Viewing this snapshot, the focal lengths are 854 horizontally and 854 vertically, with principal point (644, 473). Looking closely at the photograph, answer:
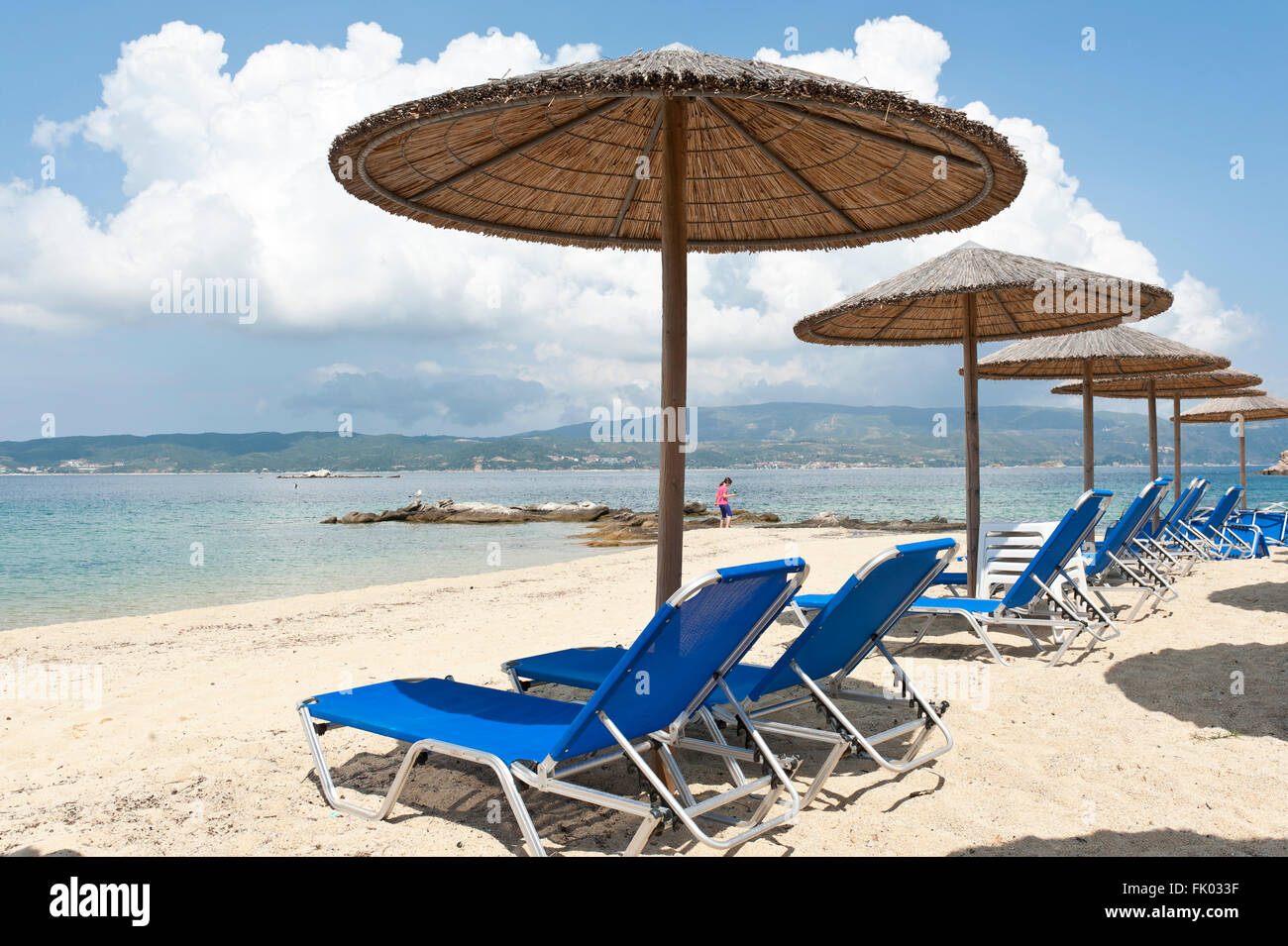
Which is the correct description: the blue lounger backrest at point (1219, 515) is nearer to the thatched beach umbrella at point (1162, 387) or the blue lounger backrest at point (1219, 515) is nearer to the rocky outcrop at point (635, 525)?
the thatched beach umbrella at point (1162, 387)

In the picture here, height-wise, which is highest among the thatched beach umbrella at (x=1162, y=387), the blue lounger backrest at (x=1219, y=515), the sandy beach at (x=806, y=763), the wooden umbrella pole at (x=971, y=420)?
the thatched beach umbrella at (x=1162, y=387)

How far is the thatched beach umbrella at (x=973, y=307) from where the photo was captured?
253 inches

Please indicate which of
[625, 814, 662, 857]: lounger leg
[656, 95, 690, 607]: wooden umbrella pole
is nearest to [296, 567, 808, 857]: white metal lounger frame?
[625, 814, 662, 857]: lounger leg

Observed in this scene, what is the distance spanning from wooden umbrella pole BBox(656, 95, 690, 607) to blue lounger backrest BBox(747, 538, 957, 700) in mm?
717

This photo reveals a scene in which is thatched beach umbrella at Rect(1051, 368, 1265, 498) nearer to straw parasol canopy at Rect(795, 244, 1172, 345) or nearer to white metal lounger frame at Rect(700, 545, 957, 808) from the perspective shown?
straw parasol canopy at Rect(795, 244, 1172, 345)

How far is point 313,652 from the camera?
645cm

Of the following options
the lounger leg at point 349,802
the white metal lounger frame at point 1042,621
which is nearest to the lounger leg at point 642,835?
the lounger leg at point 349,802

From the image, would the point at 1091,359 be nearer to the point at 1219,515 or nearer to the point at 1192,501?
the point at 1192,501

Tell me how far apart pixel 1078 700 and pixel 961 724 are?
2.62 ft

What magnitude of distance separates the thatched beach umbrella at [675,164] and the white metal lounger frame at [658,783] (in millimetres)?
927

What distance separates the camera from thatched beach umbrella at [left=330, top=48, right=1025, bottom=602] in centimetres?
291

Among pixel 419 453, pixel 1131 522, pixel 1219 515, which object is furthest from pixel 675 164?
pixel 419 453

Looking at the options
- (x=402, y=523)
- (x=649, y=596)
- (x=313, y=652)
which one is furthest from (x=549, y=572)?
(x=402, y=523)
